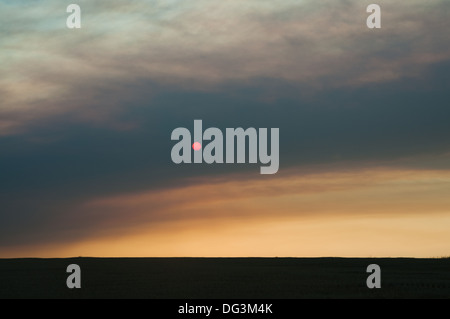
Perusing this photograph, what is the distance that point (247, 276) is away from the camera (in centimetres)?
5931
